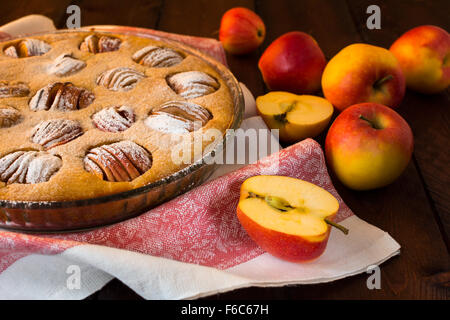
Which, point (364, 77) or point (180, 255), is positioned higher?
point (364, 77)

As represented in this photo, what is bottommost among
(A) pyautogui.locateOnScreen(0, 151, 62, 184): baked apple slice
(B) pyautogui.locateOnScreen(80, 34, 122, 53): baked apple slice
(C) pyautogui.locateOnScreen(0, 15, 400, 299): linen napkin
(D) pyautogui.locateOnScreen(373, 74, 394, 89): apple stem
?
(C) pyautogui.locateOnScreen(0, 15, 400, 299): linen napkin

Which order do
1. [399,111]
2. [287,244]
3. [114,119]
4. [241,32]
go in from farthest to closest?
1. [241,32]
2. [399,111]
3. [114,119]
4. [287,244]

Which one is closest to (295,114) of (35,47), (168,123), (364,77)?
(364,77)

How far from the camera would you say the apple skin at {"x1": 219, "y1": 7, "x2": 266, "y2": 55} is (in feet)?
4.68

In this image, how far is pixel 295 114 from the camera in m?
1.11

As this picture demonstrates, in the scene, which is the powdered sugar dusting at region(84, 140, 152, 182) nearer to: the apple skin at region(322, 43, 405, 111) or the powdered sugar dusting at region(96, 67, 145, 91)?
the powdered sugar dusting at region(96, 67, 145, 91)

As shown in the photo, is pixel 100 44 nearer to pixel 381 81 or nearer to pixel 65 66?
pixel 65 66

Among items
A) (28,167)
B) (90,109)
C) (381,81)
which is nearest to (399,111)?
(381,81)

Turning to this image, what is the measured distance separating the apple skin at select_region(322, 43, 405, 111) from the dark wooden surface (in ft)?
0.34

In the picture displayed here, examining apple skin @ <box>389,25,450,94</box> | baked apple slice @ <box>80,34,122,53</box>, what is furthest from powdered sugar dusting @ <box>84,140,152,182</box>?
apple skin @ <box>389,25,450,94</box>

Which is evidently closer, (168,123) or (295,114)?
(168,123)

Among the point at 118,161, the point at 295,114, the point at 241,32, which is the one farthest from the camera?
the point at 241,32

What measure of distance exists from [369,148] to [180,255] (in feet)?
1.29

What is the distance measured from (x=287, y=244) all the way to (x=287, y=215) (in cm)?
5
